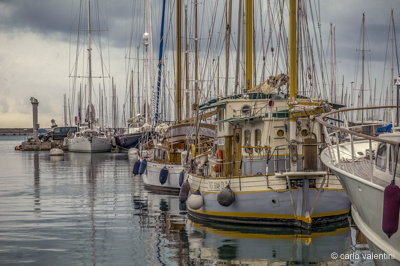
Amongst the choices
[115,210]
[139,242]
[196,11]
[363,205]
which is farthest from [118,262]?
[196,11]

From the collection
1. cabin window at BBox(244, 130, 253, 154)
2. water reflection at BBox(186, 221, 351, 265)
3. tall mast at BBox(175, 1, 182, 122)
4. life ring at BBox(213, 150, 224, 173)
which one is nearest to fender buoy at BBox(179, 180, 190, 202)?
life ring at BBox(213, 150, 224, 173)

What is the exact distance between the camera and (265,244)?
19.5 metres

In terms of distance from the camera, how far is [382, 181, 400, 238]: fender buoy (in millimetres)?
11491

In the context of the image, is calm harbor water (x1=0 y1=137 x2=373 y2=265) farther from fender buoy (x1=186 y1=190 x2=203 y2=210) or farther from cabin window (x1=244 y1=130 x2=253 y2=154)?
cabin window (x1=244 y1=130 x2=253 y2=154)

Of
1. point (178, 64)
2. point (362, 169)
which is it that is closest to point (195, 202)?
point (362, 169)

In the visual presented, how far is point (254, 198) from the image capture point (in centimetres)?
2138

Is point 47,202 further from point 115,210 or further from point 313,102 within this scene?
point 313,102

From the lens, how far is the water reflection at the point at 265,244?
1792 centimetres

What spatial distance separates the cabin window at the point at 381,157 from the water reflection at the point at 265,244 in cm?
435

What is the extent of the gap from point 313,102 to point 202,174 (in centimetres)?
567

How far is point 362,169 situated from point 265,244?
4.98 m

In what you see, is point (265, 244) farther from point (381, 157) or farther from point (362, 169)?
point (381, 157)

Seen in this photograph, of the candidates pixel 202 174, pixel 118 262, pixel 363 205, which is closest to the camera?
pixel 363 205

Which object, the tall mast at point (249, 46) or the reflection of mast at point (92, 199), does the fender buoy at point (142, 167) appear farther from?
the tall mast at point (249, 46)
